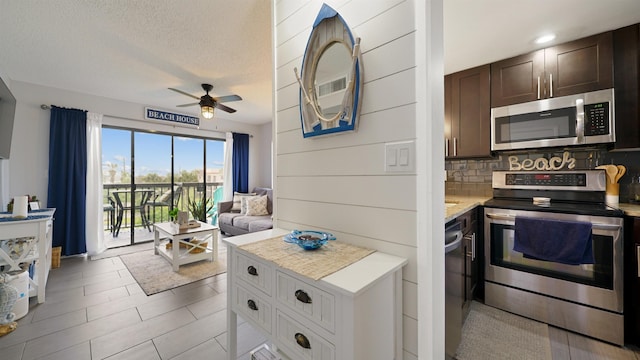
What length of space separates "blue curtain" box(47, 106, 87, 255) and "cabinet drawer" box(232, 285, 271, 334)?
3.83 m

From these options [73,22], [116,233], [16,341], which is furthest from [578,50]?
[116,233]

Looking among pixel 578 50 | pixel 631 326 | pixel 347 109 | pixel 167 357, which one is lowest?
pixel 167 357

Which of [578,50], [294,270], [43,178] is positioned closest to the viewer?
[294,270]

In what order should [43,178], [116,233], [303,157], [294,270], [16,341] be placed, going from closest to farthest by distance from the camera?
[294,270]
[303,157]
[16,341]
[43,178]
[116,233]

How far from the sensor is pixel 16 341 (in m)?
1.71

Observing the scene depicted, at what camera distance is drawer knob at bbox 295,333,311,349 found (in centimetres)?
85

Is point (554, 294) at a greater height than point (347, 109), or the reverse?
point (347, 109)

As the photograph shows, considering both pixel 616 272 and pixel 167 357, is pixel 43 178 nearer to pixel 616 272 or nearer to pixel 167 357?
pixel 167 357

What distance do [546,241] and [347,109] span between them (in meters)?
1.95

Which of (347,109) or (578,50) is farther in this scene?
(578,50)

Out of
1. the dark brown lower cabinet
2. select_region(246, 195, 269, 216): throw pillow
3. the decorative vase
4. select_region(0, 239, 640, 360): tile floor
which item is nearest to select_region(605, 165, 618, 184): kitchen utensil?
the dark brown lower cabinet

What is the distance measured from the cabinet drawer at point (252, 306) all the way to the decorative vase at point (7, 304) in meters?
2.09

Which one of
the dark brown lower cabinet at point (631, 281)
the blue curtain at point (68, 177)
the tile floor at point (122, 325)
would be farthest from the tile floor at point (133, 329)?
the blue curtain at point (68, 177)

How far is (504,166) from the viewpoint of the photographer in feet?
8.36
